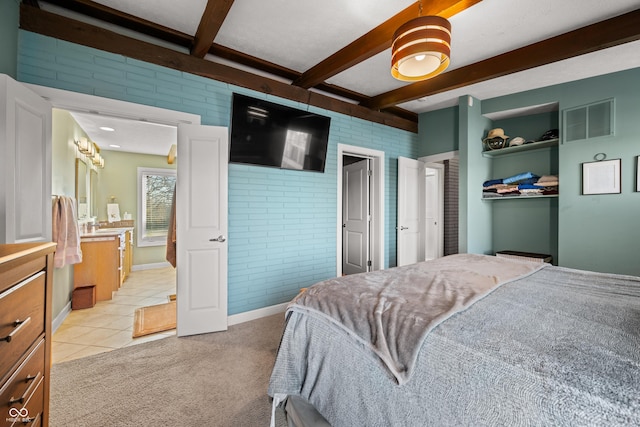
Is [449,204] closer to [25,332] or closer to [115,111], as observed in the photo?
[115,111]

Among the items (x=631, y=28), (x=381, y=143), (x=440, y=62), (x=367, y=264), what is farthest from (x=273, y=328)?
(x=631, y=28)

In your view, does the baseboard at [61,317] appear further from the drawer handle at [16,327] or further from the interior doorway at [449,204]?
the interior doorway at [449,204]

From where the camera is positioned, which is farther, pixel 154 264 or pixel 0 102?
pixel 154 264

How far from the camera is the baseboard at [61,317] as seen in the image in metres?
2.88

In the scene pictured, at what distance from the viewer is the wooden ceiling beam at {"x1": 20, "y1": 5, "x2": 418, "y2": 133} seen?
216 cm

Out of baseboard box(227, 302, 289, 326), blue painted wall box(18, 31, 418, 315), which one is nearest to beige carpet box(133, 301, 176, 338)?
baseboard box(227, 302, 289, 326)

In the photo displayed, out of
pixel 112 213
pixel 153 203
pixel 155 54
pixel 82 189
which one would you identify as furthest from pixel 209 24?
pixel 153 203

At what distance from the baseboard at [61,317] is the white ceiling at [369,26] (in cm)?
309

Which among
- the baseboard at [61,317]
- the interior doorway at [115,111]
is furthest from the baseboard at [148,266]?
the baseboard at [61,317]

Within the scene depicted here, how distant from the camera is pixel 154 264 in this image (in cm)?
611

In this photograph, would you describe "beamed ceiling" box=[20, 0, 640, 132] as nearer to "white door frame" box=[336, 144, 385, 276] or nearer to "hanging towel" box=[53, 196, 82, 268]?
"white door frame" box=[336, 144, 385, 276]

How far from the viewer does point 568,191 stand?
332 centimetres

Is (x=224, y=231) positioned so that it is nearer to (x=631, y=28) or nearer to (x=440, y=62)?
(x=440, y=62)

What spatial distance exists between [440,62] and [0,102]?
275cm
